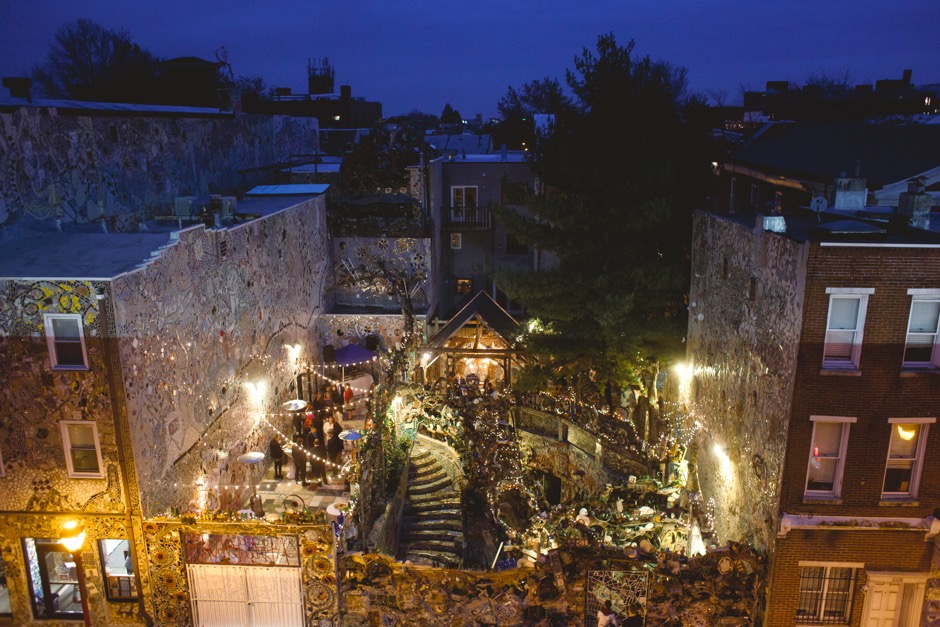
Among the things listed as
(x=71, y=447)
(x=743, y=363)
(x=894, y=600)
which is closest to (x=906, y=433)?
(x=743, y=363)

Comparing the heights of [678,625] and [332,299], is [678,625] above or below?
below

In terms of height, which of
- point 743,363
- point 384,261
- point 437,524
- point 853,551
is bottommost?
point 437,524

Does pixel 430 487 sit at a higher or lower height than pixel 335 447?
lower

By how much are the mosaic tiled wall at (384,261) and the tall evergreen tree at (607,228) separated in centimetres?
701

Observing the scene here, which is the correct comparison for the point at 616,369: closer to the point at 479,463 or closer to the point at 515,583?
the point at 479,463

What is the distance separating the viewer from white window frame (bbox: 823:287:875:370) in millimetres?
11938

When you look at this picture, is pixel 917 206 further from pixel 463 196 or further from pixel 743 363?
pixel 463 196

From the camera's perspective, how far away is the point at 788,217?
1639cm

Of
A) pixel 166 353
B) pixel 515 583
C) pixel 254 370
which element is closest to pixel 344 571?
pixel 515 583

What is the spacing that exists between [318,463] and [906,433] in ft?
48.5

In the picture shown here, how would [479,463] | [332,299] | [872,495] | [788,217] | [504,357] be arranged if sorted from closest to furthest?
1. [872,495]
2. [788,217]
3. [479,463]
4. [504,357]
5. [332,299]

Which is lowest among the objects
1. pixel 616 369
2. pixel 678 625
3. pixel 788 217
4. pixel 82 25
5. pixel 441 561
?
pixel 441 561

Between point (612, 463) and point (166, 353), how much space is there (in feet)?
41.9

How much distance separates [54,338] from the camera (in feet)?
42.7
